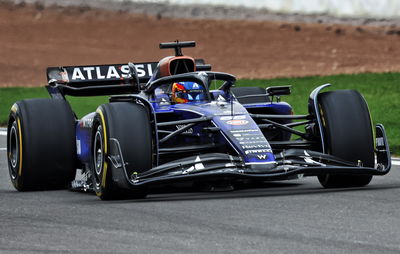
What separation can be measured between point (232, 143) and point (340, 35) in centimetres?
2629

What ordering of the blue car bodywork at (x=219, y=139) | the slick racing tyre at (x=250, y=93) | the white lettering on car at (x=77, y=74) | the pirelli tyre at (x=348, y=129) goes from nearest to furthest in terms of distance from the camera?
the blue car bodywork at (x=219, y=139), the pirelli tyre at (x=348, y=129), the slick racing tyre at (x=250, y=93), the white lettering on car at (x=77, y=74)

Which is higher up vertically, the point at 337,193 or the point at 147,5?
the point at 147,5

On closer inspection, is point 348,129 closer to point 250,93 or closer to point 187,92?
point 187,92

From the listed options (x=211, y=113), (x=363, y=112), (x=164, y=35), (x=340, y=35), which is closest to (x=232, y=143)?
(x=211, y=113)

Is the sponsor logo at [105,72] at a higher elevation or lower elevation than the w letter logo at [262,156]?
higher

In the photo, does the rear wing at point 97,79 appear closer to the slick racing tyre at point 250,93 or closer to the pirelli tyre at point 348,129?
the slick racing tyre at point 250,93

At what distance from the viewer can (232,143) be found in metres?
10.8

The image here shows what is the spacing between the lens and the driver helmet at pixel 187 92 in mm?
12280

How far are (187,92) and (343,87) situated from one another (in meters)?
15.9

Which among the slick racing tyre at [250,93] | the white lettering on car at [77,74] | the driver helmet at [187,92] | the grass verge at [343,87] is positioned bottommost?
the grass verge at [343,87]

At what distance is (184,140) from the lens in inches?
465

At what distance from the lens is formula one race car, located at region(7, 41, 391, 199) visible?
419 inches

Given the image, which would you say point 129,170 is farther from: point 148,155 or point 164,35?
point 164,35

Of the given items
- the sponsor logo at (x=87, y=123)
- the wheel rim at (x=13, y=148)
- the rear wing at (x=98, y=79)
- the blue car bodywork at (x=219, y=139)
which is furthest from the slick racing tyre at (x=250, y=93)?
the wheel rim at (x=13, y=148)
